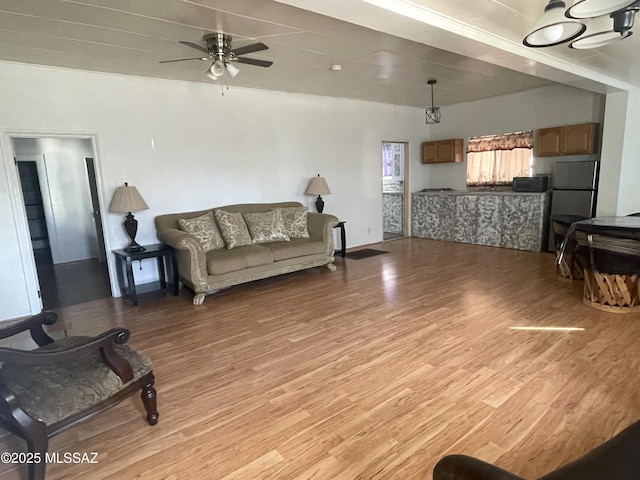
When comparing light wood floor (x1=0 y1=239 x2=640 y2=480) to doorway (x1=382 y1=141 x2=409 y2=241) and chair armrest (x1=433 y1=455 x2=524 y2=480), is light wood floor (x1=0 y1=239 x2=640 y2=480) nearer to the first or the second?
chair armrest (x1=433 y1=455 x2=524 y2=480)

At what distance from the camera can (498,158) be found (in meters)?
6.76

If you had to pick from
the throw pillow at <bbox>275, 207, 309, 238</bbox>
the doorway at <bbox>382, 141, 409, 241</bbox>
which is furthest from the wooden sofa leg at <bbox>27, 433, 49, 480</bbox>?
the doorway at <bbox>382, 141, 409, 241</bbox>

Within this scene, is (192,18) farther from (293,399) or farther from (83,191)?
(83,191)

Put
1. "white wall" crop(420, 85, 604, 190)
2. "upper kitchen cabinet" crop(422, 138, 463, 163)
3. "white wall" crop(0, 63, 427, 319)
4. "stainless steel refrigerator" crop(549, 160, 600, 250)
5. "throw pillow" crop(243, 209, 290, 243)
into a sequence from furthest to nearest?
"upper kitchen cabinet" crop(422, 138, 463, 163), "white wall" crop(420, 85, 604, 190), "stainless steel refrigerator" crop(549, 160, 600, 250), "throw pillow" crop(243, 209, 290, 243), "white wall" crop(0, 63, 427, 319)

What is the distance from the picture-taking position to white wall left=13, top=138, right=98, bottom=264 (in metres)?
6.52

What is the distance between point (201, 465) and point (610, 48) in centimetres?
471

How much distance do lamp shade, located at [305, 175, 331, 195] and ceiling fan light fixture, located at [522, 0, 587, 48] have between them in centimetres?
380

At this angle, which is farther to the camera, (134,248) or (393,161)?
(393,161)

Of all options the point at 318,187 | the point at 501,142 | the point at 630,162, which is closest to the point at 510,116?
the point at 501,142

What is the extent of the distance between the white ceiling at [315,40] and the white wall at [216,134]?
29cm

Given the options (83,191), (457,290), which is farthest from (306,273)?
(83,191)

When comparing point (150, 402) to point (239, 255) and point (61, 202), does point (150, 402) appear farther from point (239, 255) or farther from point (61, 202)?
point (61, 202)

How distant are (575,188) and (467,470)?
588cm

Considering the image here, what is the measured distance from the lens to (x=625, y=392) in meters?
2.24
